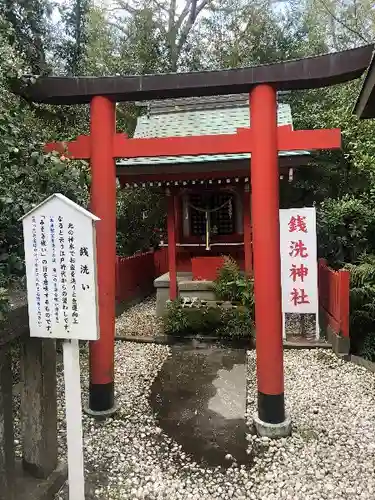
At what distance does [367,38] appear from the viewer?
44.8 feet

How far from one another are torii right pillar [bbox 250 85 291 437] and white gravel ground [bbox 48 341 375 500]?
0.32 metres

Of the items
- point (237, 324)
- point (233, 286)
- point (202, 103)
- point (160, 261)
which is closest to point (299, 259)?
point (233, 286)

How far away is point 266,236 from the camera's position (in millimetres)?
4066

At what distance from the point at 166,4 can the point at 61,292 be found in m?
18.6

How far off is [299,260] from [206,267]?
2.26 metres

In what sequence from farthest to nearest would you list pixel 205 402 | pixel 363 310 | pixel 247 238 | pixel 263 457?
pixel 247 238, pixel 363 310, pixel 205 402, pixel 263 457

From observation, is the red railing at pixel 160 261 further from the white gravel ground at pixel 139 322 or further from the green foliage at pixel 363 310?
the green foliage at pixel 363 310

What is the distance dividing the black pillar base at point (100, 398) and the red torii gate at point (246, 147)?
1cm

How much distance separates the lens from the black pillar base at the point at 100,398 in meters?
4.29

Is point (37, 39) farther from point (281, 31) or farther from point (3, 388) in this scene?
point (281, 31)

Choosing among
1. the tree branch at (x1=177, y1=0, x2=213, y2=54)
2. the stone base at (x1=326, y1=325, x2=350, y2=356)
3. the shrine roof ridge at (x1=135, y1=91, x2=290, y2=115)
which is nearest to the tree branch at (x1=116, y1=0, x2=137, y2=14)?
the tree branch at (x1=177, y1=0, x2=213, y2=54)

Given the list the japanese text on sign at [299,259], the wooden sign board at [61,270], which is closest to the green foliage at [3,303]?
the wooden sign board at [61,270]

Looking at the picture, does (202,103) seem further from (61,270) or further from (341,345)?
(61,270)

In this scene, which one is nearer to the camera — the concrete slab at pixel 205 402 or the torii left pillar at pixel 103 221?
the concrete slab at pixel 205 402
